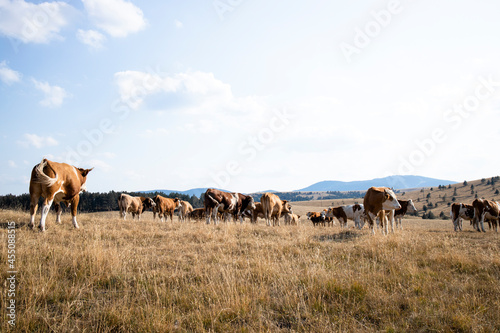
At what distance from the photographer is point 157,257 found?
695cm

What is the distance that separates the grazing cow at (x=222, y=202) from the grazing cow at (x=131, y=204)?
369 inches

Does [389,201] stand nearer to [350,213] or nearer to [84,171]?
[84,171]

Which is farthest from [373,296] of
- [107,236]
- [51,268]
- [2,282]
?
[107,236]

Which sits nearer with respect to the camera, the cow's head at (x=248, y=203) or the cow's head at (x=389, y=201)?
Answer: the cow's head at (x=389, y=201)

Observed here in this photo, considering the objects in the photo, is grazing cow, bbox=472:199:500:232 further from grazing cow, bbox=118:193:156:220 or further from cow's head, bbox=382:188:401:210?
grazing cow, bbox=118:193:156:220

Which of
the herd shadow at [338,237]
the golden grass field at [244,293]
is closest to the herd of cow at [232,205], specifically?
the herd shadow at [338,237]

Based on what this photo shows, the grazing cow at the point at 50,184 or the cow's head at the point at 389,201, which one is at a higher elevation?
the grazing cow at the point at 50,184

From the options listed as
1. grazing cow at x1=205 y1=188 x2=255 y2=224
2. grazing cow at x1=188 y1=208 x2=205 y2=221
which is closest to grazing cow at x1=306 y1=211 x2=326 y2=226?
grazing cow at x1=205 y1=188 x2=255 y2=224

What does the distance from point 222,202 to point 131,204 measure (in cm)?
1180

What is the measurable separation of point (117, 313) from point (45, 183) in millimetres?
6768

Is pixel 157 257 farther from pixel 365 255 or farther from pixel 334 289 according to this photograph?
pixel 365 255

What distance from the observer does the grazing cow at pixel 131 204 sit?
24.1 meters

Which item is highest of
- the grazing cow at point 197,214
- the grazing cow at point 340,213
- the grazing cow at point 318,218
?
the grazing cow at point 197,214

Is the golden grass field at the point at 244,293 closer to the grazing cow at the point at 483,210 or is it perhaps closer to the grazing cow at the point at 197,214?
the grazing cow at the point at 483,210
